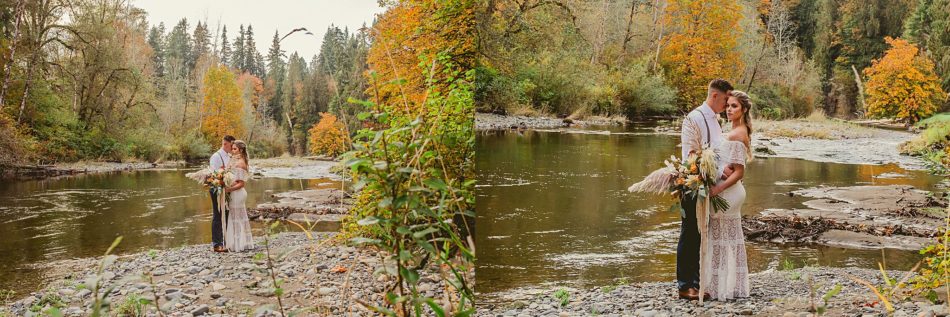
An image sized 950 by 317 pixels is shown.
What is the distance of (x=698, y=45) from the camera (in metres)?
46.0

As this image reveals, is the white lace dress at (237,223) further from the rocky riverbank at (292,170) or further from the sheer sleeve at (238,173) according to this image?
the rocky riverbank at (292,170)

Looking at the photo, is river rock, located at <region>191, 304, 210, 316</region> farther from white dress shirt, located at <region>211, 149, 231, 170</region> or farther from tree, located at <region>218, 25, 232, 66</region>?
tree, located at <region>218, 25, 232, 66</region>

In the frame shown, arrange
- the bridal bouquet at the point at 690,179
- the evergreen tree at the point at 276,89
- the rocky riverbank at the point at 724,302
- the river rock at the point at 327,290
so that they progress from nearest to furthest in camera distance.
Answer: the rocky riverbank at the point at 724,302
the bridal bouquet at the point at 690,179
the river rock at the point at 327,290
the evergreen tree at the point at 276,89

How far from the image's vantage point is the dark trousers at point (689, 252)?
6.21m

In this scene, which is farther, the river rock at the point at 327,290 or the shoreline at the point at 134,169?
the shoreline at the point at 134,169

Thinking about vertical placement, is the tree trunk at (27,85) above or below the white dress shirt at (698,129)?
above

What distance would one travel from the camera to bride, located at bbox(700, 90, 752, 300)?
5.96 m

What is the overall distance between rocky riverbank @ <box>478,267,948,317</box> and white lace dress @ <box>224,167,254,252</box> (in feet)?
14.7

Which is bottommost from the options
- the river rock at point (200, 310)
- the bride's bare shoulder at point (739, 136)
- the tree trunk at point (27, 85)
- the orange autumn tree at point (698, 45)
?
the river rock at point (200, 310)

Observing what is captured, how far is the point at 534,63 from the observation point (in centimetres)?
3922

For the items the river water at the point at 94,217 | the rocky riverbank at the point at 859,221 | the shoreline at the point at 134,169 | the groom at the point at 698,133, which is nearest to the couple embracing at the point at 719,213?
the groom at the point at 698,133

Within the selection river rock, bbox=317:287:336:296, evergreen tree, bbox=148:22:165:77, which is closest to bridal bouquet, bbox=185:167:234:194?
river rock, bbox=317:287:336:296

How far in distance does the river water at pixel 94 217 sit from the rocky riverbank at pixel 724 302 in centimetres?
686

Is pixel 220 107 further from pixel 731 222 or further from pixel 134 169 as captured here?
pixel 731 222
